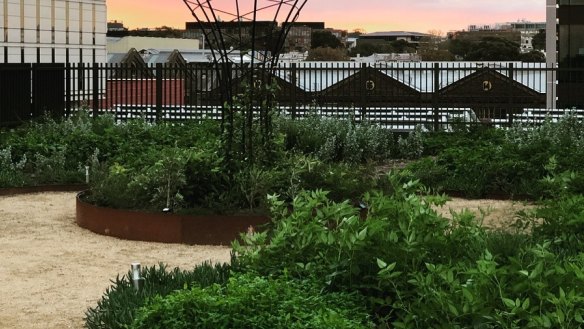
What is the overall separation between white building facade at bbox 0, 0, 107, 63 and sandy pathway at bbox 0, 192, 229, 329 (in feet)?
166

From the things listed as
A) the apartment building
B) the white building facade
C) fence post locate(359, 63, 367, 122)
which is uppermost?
the white building facade

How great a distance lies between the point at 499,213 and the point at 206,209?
13.0 ft

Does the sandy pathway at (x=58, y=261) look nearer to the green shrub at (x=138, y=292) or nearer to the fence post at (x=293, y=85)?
the green shrub at (x=138, y=292)

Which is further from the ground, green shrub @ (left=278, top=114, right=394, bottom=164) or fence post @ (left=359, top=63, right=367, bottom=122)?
fence post @ (left=359, top=63, right=367, bottom=122)

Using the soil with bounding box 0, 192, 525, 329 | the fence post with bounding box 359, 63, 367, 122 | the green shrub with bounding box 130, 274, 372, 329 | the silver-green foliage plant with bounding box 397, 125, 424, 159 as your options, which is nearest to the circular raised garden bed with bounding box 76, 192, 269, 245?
the soil with bounding box 0, 192, 525, 329

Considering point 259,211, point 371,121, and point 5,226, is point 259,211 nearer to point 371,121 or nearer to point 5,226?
point 5,226

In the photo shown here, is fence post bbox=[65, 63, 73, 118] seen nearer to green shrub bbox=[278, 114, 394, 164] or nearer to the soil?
green shrub bbox=[278, 114, 394, 164]

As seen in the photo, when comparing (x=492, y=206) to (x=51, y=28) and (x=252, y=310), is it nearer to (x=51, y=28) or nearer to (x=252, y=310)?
(x=252, y=310)

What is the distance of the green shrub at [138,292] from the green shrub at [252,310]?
0.94 feet

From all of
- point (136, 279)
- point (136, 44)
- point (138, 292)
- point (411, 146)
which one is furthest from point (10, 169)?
point (136, 44)

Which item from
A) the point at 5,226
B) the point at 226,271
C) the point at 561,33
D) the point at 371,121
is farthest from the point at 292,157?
the point at 561,33

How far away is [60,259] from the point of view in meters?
10.2

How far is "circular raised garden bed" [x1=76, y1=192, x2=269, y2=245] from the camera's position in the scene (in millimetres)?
10930

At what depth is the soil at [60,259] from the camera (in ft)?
26.2
